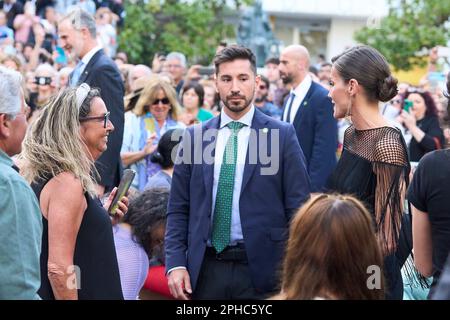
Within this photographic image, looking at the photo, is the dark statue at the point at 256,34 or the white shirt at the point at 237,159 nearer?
the white shirt at the point at 237,159

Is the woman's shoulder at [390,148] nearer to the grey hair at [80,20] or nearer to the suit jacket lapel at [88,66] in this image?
the suit jacket lapel at [88,66]

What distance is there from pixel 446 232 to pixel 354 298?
1.10 m

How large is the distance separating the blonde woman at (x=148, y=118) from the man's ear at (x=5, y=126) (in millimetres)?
4993

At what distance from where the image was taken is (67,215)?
4258 mm

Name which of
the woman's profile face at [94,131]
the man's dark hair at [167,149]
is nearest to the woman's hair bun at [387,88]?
the woman's profile face at [94,131]

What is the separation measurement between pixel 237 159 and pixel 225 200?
253 millimetres

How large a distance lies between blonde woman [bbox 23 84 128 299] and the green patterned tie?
2.73 feet

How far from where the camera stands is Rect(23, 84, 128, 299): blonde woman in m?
4.27

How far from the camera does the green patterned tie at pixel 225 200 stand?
506 centimetres

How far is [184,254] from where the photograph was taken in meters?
5.18

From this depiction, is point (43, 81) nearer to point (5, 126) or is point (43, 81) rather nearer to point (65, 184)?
point (65, 184)
